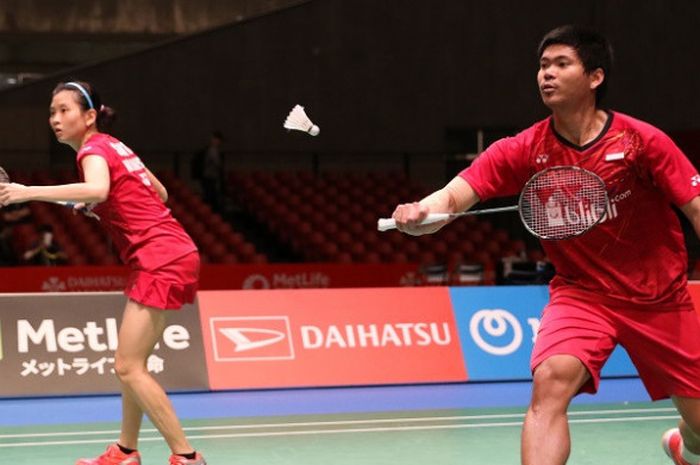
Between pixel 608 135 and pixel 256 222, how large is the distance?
13206 mm

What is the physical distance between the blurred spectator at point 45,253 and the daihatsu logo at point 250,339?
444cm

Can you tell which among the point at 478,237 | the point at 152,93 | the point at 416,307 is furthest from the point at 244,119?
the point at 416,307

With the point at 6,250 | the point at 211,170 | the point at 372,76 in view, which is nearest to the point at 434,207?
the point at 6,250

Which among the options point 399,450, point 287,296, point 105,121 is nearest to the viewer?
point 105,121

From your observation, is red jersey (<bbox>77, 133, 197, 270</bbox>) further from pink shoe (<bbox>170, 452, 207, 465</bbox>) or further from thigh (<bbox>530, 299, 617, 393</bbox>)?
thigh (<bbox>530, 299, 617, 393</bbox>)

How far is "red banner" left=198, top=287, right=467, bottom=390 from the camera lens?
9.11 metres

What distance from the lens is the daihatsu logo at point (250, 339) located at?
9.12m

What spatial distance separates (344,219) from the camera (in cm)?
1686

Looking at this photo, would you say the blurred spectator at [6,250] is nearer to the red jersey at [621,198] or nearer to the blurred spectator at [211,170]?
the blurred spectator at [211,170]

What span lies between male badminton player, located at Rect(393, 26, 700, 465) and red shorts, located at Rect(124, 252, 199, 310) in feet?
4.96

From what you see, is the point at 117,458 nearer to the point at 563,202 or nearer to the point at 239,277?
the point at 563,202

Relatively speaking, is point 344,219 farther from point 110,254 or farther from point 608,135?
point 608,135

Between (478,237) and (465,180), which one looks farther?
(478,237)

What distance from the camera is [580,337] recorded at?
13.7 ft
